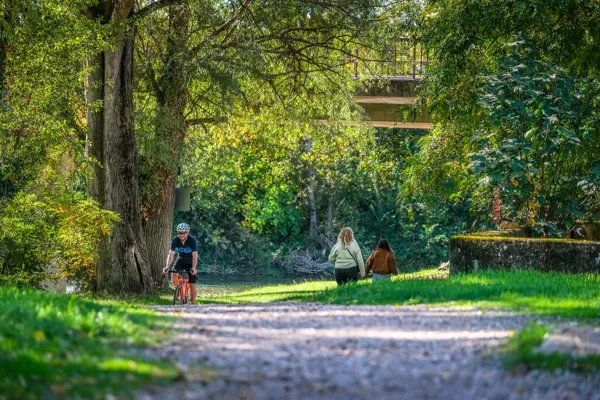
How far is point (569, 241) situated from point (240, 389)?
10.8m

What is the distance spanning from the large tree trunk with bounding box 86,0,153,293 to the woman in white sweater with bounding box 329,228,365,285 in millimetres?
5073

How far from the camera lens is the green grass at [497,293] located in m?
11.1

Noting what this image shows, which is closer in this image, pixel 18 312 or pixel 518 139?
pixel 18 312

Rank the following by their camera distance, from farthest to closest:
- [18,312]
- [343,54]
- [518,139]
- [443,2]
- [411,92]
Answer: [411,92] → [343,54] → [443,2] → [518,139] → [18,312]

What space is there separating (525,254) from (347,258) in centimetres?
406

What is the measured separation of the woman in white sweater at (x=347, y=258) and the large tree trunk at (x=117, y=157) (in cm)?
507

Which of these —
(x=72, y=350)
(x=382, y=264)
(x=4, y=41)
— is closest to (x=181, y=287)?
(x=382, y=264)

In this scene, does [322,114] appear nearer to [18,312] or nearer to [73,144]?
[73,144]

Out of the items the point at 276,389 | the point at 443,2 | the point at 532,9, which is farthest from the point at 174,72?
the point at 276,389

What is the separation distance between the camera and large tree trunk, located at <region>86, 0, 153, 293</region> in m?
21.4

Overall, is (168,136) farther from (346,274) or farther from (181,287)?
(181,287)

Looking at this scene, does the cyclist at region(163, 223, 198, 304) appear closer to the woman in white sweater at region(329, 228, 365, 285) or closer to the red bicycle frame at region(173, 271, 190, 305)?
the red bicycle frame at region(173, 271, 190, 305)

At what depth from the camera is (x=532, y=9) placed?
18.8m

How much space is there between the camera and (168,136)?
946 inches
